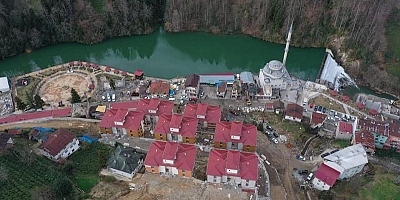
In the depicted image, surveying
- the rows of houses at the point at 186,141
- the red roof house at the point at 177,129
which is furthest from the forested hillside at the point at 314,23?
the red roof house at the point at 177,129

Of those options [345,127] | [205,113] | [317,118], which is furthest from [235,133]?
[345,127]

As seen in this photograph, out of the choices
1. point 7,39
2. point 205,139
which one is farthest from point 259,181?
point 7,39

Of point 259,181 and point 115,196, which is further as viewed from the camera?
point 259,181

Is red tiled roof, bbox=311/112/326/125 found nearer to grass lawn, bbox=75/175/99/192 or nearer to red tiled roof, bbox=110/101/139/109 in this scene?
red tiled roof, bbox=110/101/139/109

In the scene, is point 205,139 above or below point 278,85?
below

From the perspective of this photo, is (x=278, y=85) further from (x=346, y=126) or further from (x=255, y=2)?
(x=255, y=2)

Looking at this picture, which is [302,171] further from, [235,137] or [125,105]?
[125,105]

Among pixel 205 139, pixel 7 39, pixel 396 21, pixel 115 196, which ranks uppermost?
pixel 396 21

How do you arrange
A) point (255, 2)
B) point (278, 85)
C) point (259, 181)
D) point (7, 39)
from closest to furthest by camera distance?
point (259, 181), point (278, 85), point (7, 39), point (255, 2)

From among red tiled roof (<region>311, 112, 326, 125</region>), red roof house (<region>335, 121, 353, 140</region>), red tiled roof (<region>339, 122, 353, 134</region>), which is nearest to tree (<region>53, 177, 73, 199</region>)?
red tiled roof (<region>311, 112, 326, 125</region>)
